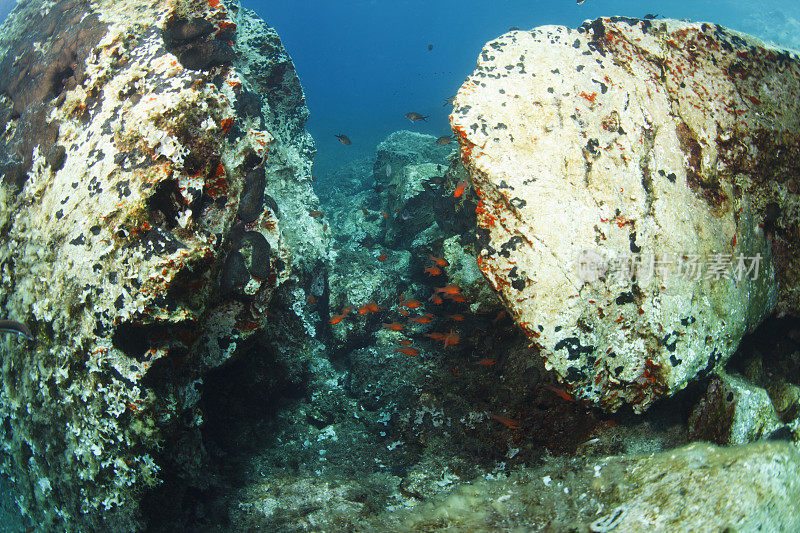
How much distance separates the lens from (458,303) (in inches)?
171

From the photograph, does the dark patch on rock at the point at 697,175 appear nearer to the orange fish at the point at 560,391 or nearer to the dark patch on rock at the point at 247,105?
the orange fish at the point at 560,391

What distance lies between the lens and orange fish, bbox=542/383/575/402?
2.81m

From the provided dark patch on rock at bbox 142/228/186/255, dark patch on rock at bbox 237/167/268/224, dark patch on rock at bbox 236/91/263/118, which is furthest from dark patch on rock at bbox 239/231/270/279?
dark patch on rock at bbox 236/91/263/118

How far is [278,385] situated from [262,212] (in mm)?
1954

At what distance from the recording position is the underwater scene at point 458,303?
8.09 feet

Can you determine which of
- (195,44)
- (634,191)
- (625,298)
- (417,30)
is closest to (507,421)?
(625,298)

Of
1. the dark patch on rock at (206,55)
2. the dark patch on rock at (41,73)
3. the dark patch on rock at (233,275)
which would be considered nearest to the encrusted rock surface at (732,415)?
the dark patch on rock at (233,275)

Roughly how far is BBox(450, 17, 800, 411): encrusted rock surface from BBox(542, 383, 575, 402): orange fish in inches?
5.5

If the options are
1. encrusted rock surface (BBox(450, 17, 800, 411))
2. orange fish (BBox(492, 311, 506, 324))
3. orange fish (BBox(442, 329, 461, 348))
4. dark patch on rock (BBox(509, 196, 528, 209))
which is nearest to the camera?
encrusted rock surface (BBox(450, 17, 800, 411))

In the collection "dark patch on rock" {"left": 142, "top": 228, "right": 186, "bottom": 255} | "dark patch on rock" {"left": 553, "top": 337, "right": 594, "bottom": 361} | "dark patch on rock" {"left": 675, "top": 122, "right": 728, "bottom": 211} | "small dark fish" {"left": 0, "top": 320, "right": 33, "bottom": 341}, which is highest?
"dark patch on rock" {"left": 675, "top": 122, "right": 728, "bottom": 211}

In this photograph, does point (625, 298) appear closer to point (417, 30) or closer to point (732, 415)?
point (732, 415)

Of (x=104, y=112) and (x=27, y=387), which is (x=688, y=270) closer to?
(x=104, y=112)

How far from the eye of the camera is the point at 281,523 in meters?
2.73

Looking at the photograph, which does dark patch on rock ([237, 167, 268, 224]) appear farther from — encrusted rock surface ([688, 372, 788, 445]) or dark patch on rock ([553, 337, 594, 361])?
encrusted rock surface ([688, 372, 788, 445])
